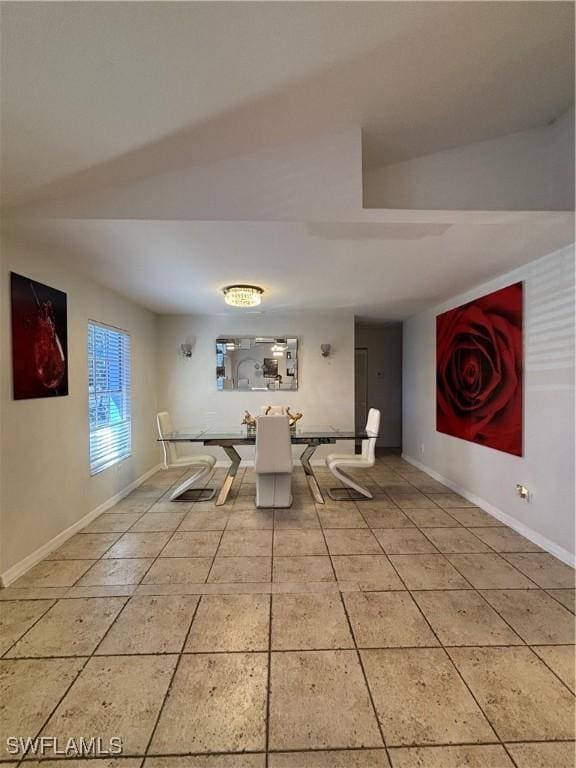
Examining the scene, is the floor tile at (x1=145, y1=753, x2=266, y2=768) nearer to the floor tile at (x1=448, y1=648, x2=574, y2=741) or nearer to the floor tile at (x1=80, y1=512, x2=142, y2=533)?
the floor tile at (x1=448, y1=648, x2=574, y2=741)

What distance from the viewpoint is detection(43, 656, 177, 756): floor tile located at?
124 cm

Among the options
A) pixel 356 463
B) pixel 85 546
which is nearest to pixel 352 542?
pixel 356 463

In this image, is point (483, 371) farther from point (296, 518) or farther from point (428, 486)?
point (296, 518)

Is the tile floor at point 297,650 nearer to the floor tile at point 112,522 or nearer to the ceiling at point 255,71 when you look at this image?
the floor tile at point 112,522

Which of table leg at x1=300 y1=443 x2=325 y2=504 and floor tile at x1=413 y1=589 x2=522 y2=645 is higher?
table leg at x1=300 y1=443 x2=325 y2=504

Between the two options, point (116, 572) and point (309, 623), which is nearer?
point (309, 623)

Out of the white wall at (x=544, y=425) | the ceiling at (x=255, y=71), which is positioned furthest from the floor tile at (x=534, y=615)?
the ceiling at (x=255, y=71)

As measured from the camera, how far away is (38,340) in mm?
2418

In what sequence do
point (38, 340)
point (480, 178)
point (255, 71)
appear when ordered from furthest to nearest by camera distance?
point (38, 340) < point (480, 178) < point (255, 71)

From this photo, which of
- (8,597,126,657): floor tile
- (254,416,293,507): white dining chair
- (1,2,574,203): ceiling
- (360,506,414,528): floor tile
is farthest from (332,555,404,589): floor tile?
(1,2,574,203): ceiling

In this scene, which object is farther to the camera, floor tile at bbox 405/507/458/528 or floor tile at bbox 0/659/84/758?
floor tile at bbox 405/507/458/528

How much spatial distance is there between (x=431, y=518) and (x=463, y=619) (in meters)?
1.39

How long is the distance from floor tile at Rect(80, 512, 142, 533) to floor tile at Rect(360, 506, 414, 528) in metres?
2.22

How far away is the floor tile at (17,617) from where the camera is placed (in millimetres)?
Answer: 1696
